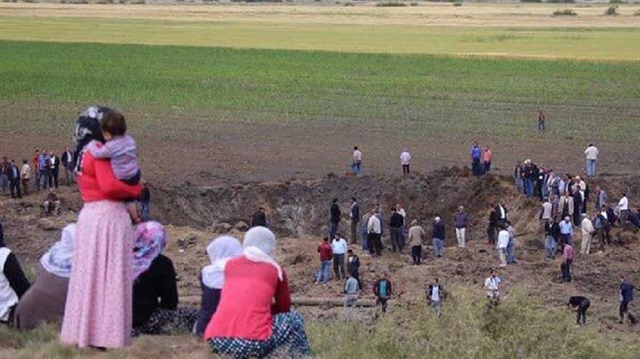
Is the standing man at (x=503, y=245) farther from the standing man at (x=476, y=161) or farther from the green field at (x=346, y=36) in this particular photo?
the green field at (x=346, y=36)

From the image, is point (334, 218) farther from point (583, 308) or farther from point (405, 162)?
point (583, 308)

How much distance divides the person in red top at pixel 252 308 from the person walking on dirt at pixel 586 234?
18.6 metres

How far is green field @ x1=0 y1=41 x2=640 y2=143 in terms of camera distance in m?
48.3

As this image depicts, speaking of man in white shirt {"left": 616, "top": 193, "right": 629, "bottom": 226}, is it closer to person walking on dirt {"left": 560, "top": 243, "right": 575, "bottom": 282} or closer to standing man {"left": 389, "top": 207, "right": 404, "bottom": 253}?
person walking on dirt {"left": 560, "top": 243, "right": 575, "bottom": 282}

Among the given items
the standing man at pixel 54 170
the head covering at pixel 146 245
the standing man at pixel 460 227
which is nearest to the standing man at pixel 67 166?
the standing man at pixel 54 170

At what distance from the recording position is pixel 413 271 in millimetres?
25391

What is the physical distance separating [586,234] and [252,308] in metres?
19.1

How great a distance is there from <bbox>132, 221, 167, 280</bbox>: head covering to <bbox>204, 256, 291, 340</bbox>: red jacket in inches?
49.5

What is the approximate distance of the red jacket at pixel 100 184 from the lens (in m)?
10.1

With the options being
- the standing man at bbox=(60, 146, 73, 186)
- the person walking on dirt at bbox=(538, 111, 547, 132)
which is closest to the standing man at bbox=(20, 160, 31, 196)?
the standing man at bbox=(60, 146, 73, 186)

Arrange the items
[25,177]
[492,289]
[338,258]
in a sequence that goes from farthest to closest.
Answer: [25,177]
[338,258]
[492,289]

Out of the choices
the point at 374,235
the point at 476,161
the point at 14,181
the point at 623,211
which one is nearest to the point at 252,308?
the point at 374,235

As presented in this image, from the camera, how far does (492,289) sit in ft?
65.5

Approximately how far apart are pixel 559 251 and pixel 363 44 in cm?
5829
